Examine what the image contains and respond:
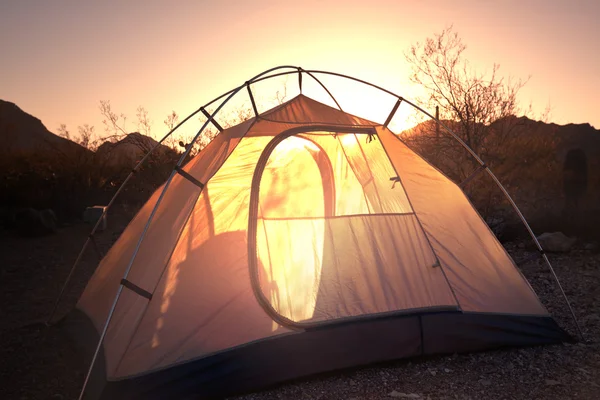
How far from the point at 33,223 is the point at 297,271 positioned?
363 inches

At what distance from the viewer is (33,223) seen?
11.8 metres

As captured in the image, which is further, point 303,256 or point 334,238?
point 334,238

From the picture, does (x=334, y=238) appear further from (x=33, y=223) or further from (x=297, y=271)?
(x=33, y=223)

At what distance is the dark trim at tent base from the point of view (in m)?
3.92

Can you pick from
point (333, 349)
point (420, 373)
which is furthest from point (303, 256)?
point (420, 373)

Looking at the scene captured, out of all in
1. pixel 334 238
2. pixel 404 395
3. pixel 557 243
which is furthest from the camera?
pixel 557 243

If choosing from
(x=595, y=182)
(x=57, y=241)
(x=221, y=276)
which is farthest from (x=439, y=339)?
(x=595, y=182)

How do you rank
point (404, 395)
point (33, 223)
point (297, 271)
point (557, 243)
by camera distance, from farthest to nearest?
point (33, 223) → point (557, 243) → point (297, 271) → point (404, 395)

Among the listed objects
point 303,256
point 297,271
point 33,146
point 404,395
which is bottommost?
point 404,395

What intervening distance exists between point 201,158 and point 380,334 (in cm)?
236

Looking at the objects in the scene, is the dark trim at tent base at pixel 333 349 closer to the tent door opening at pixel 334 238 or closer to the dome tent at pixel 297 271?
the dome tent at pixel 297 271

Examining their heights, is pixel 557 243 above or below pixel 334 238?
below

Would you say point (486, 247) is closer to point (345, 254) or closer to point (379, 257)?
point (379, 257)

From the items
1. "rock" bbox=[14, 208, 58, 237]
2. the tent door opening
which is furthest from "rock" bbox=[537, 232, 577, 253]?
"rock" bbox=[14, 208, 58, 237]
